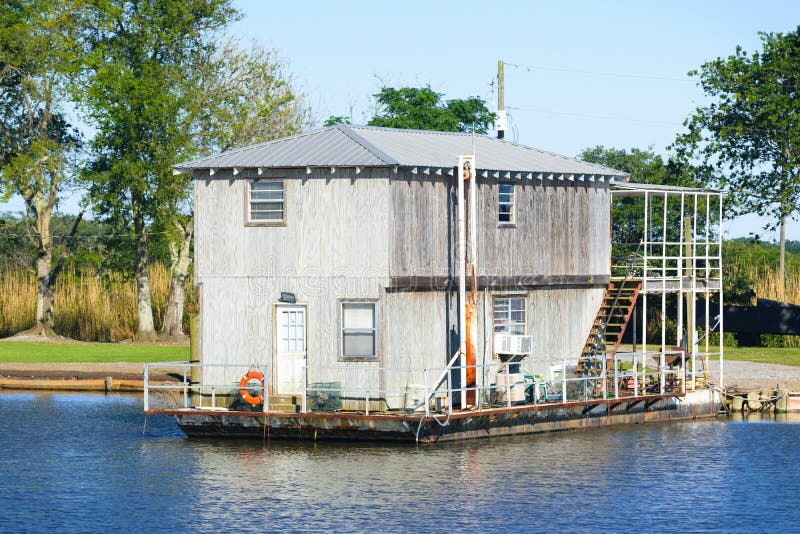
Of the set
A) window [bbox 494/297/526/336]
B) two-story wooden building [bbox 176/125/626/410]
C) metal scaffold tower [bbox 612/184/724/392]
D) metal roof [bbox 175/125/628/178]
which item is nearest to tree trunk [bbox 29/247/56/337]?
metal scaffold tower [bbox 612/184/724/392]

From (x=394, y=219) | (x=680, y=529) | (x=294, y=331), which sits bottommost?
(x=680, y=529)

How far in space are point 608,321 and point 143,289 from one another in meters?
31.0

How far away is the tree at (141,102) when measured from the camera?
61625 mm

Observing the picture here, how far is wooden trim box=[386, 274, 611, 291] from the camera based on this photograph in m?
35.3

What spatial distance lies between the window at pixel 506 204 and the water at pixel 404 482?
20.4 ft

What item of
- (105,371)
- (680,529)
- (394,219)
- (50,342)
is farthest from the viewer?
(50,342)

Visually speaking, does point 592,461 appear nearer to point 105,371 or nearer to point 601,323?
point 601,323

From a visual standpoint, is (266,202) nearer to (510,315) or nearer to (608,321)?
(510,315)

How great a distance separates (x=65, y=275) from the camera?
3140 inches

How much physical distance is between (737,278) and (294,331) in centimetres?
3383

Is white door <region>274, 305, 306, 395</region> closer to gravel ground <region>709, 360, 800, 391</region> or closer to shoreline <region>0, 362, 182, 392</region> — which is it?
shoreline <region>0, 362, 182, 392</region>

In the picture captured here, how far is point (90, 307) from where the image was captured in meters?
67.1

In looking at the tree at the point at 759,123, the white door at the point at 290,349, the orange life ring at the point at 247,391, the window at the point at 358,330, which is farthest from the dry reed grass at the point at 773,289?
the orange life ring at the point at 247,391

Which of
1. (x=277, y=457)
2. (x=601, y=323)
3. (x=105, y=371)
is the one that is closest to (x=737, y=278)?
(x=601, y=323)
